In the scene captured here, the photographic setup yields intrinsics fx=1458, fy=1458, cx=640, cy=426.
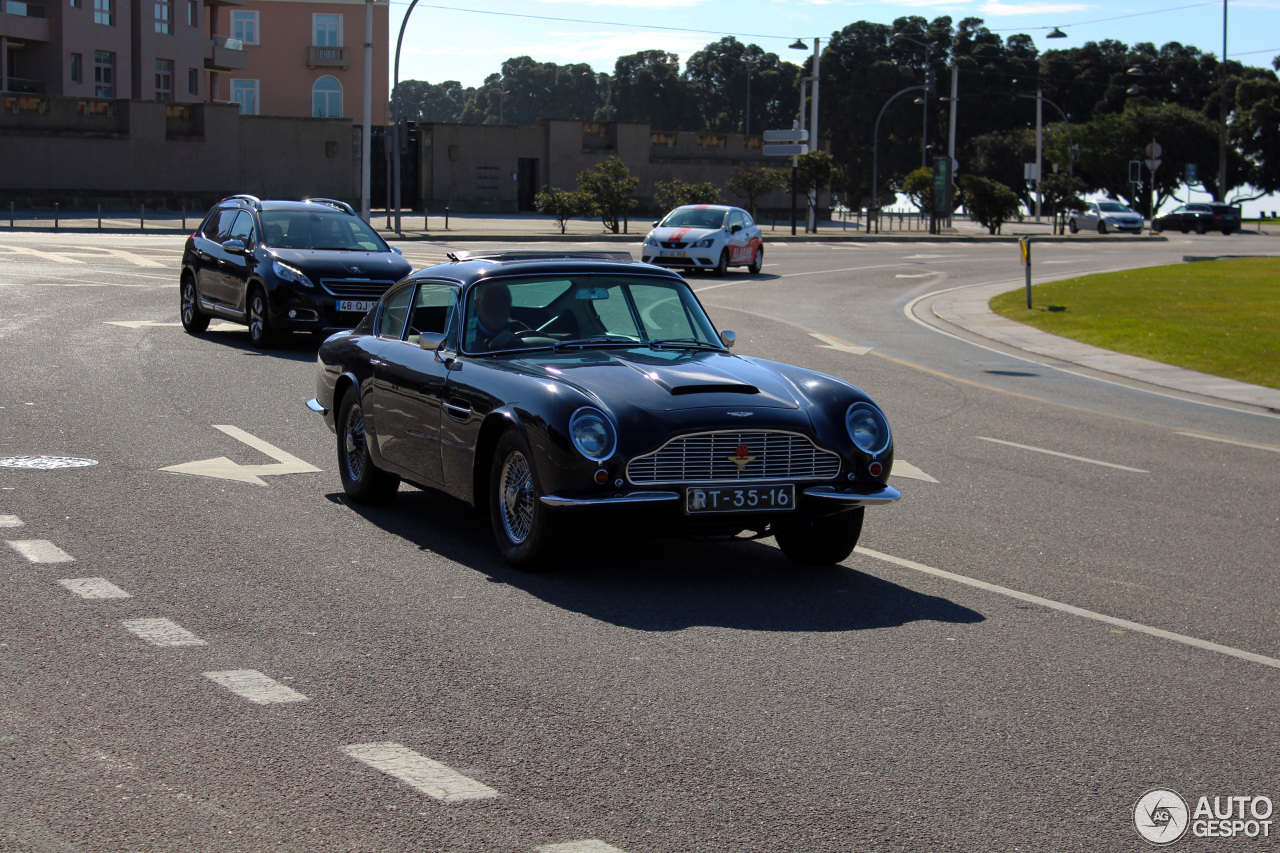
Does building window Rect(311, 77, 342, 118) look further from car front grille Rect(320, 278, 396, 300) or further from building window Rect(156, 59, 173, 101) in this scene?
car front grille Rect(320, 278, 396, 300)

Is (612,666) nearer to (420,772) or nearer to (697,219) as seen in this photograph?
(420,772)

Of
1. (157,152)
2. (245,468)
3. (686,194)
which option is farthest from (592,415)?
(157,152)

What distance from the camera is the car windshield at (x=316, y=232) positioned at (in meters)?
17.6

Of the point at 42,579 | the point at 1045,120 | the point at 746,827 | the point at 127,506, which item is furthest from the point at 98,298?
the point at 1045,120

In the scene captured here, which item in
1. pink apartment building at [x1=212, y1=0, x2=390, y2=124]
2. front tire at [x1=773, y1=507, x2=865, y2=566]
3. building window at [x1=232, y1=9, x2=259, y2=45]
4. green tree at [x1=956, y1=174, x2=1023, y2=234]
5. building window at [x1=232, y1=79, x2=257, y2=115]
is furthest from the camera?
building window at [x1=232, y1=79, x2=257, y2=115]

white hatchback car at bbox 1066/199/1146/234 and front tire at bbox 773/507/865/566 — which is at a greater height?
white hatchback car at bbox 1066/199/1146/234

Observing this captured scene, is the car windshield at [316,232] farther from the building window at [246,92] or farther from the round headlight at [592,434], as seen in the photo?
the building window at [246,92]

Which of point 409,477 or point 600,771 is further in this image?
point 409,477

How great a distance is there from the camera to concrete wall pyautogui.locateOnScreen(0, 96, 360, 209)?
52.7 meters

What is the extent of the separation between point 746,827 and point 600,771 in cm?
58

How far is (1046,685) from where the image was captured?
5566 millimetres

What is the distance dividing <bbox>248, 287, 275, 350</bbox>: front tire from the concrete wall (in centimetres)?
3802

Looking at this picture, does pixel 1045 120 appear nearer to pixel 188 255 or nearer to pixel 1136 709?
pixel 188 255

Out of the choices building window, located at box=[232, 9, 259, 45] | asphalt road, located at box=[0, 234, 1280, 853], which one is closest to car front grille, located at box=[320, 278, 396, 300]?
Result: asphalt road, located at box=[0, 234, 1280, 853]
